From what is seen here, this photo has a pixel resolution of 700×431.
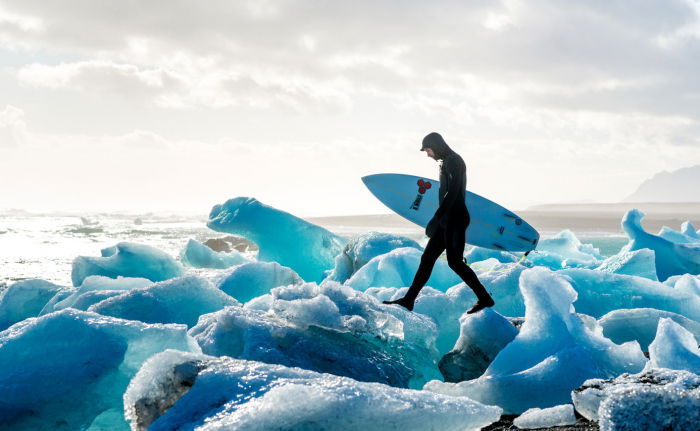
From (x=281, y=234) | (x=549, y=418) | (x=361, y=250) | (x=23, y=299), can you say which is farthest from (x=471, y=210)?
(x=549, y=418)

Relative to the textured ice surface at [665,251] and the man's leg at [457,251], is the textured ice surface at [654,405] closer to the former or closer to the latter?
the man's leg at [457,251]

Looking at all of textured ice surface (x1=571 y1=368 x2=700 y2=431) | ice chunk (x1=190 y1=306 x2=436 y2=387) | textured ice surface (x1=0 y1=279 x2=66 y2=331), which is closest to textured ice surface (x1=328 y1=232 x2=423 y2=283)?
textured ice surface (x1=0 y1=279 x2=66 y2=331)

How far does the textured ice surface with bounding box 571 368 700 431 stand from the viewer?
191 cm

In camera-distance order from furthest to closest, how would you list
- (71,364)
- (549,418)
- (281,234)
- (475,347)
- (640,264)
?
(281,234) → (640,264) → (475,347) → (71,364) → (549,418)

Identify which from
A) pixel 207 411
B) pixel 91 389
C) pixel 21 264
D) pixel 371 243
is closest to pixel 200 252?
pixel 371 243

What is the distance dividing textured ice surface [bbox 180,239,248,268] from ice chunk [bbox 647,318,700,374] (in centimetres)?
876

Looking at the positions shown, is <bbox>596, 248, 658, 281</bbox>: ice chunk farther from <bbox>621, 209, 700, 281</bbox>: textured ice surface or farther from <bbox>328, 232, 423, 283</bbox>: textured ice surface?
<bbox>328, 232, 423, 283</bbox>: textured ice surface

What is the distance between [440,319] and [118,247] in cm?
466

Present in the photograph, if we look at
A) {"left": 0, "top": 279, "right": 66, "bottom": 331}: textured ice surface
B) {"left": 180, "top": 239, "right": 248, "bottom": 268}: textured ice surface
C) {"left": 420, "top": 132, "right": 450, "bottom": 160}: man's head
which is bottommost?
{"left": 180, "top": 239, "right": 248, "bottom": 268}: textured ice surface

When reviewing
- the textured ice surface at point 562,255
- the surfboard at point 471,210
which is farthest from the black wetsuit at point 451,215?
the textured ice surface at point 562,255

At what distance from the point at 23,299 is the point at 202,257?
554cm

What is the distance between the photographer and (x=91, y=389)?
277cm

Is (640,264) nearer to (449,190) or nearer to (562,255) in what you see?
(562,255)

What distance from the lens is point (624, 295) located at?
17.2 ft
